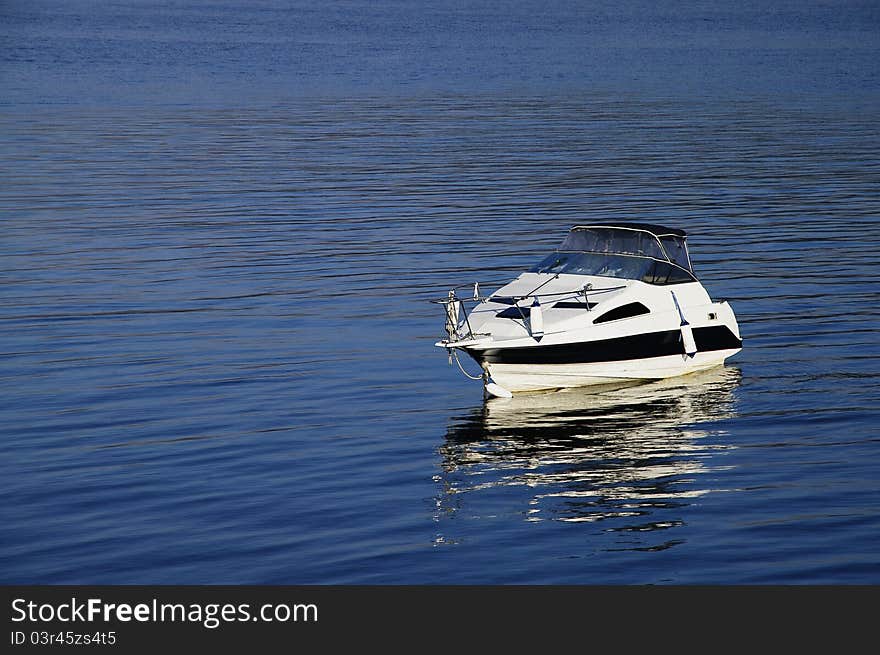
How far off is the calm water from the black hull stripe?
905 mm

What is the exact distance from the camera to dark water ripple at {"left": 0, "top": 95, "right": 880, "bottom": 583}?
21641 mm

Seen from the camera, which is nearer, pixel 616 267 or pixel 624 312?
pixel 624 312

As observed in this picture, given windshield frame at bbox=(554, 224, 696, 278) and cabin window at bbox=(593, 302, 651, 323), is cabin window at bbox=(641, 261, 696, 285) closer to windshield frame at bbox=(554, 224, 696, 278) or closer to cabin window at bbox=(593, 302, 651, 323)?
windshield frame at bbox=(554, 224, 696, 278)

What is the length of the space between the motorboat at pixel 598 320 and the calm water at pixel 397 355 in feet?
2.38

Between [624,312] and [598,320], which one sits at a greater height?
[624,312]

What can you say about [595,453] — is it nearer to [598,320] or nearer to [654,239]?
[598,320]

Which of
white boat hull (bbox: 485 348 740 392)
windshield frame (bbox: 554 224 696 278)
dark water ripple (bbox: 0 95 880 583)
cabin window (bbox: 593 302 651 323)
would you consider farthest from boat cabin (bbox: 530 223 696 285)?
dark water ripple (bbox: 0 95 880 583)

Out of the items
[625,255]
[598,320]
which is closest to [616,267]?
[625,255]

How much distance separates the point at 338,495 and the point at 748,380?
12402 millimetres

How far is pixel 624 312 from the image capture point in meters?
30.6

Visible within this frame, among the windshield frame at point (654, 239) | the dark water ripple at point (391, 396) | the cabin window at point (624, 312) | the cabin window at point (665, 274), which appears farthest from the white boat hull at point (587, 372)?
the windshield frame at point (654, 239)

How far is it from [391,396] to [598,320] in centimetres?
512

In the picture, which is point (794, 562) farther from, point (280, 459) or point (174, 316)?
point (174, 316)

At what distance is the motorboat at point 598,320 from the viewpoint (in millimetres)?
29500
